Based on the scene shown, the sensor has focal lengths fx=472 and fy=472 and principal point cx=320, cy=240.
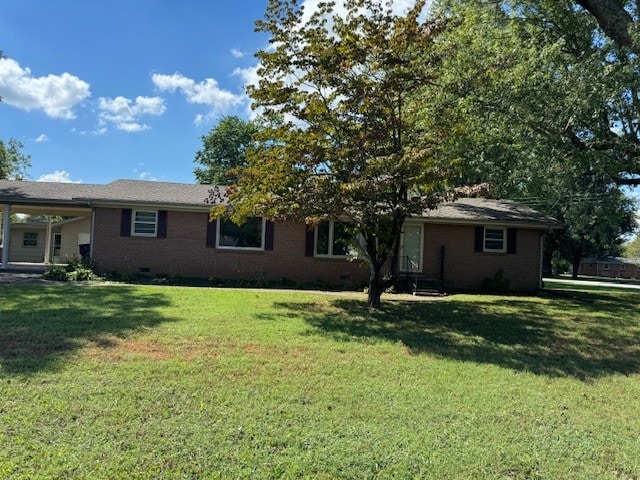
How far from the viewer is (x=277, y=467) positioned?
3506 mm

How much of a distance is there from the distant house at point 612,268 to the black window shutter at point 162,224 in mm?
52515

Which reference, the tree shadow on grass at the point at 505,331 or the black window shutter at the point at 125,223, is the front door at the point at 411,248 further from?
the black window shutter at the point at 125,223

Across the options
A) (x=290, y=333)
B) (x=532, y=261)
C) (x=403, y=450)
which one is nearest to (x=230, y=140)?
(x=532, y=261)

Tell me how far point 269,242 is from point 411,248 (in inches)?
194

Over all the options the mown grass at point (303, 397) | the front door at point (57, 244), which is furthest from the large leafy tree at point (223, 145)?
the mown grass at point (303, 397)

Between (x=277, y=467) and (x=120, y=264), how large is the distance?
1350 cm

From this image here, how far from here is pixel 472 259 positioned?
16.5 metres

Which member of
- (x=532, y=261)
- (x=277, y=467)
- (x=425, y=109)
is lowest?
(x=277, y=467)

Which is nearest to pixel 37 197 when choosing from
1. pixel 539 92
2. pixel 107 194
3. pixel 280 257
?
pixel 107 194

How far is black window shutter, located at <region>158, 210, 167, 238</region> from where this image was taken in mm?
15633

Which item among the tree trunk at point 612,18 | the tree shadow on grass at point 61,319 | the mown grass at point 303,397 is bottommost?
the mown grass at point 303,397

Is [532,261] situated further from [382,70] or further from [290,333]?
[290,333]

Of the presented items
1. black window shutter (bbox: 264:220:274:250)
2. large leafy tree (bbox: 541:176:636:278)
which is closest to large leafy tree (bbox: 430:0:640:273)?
large leafy tree (bbox: 541:176:636:278)

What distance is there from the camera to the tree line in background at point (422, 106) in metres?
9.12
